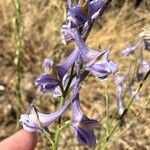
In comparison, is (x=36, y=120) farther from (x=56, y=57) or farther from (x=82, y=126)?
(x=56, y=57)

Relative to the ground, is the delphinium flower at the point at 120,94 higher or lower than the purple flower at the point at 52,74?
lower

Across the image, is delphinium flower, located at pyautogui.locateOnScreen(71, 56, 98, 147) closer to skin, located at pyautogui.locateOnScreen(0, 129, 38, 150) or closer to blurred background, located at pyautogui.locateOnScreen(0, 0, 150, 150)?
skin, located at pyautogui.locateOnScreen(0, 129, 38, 150)

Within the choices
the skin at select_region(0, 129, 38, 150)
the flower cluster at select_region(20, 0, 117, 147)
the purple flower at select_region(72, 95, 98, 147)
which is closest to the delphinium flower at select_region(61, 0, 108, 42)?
the flower cluster at select_region(20, 0, 117, 147)

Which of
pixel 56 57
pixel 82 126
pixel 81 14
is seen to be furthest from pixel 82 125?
pixel 56 57

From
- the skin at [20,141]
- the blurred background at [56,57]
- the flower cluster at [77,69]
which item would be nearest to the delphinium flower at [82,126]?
the flower cluster at [77,69]

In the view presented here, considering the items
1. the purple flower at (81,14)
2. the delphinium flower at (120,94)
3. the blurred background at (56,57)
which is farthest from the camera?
the blurred background at (56,57)

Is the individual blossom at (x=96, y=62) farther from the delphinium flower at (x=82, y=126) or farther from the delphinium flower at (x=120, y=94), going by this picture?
the delphinium flower at (x=120, y=94)
